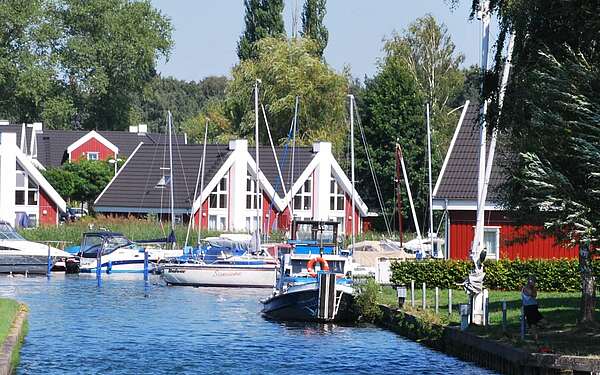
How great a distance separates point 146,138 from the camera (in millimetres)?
116688

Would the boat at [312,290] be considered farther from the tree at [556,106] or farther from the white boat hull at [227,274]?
the tree at [556,106]

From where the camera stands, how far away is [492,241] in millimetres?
49344

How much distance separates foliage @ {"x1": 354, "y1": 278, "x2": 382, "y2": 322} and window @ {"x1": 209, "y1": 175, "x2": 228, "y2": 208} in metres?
42.3

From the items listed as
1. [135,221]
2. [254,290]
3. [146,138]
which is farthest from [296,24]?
[254,290]

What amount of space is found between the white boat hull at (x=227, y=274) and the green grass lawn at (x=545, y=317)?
14092 millimetres

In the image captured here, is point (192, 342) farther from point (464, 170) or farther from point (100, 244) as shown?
point (100, 244)

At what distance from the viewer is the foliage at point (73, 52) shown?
109 m

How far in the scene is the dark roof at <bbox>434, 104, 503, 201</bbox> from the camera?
49.7m

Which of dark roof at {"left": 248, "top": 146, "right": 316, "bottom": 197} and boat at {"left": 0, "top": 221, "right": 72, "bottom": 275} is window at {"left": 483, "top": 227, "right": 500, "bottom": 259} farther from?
dark roof at {"left": 248, "top": 146, "right": 316, "bottom": 197}

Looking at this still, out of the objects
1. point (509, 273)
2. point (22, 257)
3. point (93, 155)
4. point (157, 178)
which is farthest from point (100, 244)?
point (93, 155)

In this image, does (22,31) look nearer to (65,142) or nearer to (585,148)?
(65,142)

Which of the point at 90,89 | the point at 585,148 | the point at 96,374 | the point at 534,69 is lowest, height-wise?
the point at 96,374

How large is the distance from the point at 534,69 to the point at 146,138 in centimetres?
9359

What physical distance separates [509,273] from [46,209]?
46056 millimetres
